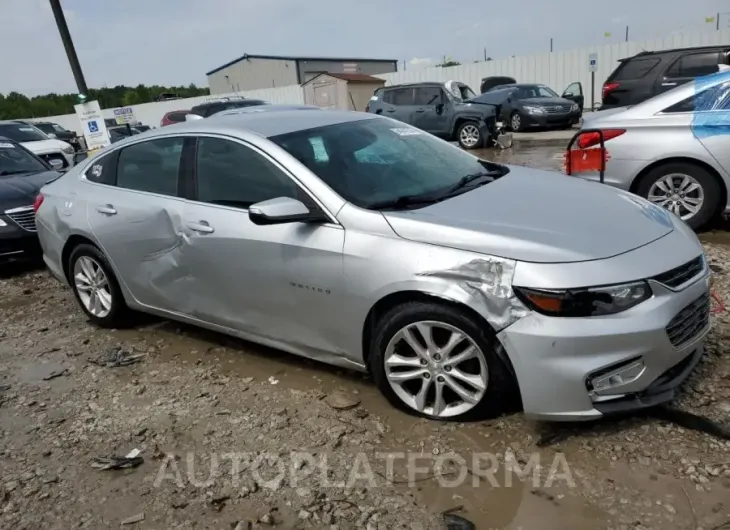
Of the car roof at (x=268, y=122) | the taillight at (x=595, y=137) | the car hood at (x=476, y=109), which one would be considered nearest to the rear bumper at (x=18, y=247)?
the car roof at (x=268, y=122)

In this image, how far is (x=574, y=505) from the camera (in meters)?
2.41

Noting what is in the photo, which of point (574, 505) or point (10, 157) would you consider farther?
point (10, 157)

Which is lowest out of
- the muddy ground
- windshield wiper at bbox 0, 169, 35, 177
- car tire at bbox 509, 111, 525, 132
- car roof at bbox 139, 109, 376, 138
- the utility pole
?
car tire at bbox 509, 111, 525, 132

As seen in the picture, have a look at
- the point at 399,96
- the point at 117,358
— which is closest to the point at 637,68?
the point at 399,96

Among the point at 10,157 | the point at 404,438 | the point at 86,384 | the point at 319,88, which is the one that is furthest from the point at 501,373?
the point at 319,88

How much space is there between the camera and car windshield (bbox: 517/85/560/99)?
1722cm

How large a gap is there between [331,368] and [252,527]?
1.35m

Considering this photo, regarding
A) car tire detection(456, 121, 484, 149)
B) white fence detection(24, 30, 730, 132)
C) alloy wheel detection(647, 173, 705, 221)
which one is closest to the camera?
alloy wheel detection(647, 173, 705, 221)

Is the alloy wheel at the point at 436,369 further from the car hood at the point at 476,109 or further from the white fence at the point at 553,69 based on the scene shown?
the white fence at the point at 553,69

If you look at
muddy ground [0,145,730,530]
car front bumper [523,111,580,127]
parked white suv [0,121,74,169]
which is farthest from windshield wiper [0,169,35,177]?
car front bumper [523,111,580,127]

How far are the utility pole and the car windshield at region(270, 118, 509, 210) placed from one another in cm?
872

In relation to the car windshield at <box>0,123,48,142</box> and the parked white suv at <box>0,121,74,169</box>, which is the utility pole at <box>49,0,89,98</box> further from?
the car windshield at <box>0,123,48,142</box>

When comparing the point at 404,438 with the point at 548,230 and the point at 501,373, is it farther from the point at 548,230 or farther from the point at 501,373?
the point at 548,230

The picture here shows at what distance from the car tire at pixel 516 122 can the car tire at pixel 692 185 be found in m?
11.8
